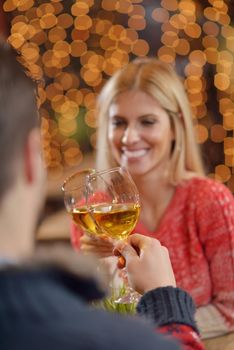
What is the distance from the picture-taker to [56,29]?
13.9ft

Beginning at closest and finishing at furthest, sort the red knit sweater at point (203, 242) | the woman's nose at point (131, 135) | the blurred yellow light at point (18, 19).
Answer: the red knit sweater at point (203, 242) < the woman's nose at point (131, 135) < the blurred yellow light at point (18, 19)

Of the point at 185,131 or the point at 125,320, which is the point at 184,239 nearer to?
the point at 185,131

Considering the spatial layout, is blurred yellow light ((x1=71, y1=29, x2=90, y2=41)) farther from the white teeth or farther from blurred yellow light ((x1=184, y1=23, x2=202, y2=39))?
the white teeth

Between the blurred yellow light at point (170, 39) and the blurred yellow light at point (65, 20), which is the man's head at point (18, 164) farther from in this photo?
the blurred yellow light at point (65, 20)

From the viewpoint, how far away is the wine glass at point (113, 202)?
4.26ft

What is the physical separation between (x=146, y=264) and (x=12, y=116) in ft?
1.52

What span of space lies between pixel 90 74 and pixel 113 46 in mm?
236

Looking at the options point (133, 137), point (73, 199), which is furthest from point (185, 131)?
point (73, 199)

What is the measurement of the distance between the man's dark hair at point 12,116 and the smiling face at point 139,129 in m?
1.26

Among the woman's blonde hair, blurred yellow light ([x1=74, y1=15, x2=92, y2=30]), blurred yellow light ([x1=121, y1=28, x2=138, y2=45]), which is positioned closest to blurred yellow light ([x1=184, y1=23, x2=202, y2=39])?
blurred yellow light ([x1=121, y1=28, x2=138, y2=45])

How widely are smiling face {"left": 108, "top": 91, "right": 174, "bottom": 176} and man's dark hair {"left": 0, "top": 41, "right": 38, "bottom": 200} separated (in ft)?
4.13

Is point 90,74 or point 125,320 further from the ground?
point 90,74

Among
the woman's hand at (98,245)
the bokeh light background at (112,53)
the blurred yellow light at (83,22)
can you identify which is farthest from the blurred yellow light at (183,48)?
the woman's hand at (98,245)

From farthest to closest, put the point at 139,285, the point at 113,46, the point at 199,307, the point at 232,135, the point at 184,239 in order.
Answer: the point at 113,46, the point at 232,135, the point at 184,239, the point at 199,307, the point at 139,285
